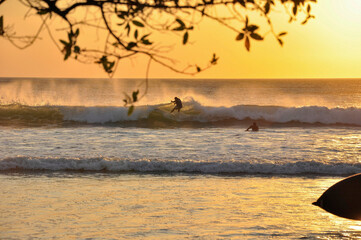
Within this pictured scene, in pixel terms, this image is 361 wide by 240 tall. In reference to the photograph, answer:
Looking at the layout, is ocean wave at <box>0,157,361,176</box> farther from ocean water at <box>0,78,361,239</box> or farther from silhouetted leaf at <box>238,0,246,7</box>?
silhouetted leaf at <box>238,0,246,7</box>

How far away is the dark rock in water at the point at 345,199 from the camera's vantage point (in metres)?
8.08

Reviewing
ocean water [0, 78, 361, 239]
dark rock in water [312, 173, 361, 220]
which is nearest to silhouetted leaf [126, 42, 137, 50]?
ocean water [0, 78, 361, 239]

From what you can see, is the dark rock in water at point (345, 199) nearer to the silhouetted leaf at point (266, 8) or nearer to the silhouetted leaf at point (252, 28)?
the silhouetted leaf at point (266, 8)

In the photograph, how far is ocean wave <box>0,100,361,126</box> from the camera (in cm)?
3366

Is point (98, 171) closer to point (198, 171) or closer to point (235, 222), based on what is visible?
point (198, 171)

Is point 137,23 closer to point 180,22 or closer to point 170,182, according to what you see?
point 180,22

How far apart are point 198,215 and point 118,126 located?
840 inches

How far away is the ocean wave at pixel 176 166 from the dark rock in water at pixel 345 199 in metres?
5.85

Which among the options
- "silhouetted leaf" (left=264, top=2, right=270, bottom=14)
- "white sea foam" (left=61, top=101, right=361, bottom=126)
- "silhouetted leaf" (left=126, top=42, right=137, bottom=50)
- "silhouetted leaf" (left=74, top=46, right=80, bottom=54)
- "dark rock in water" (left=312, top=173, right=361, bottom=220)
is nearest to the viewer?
"silhouetted leaf" (left=264, top=2, right=270, bottom=14)

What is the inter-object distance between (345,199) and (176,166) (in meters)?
7.77

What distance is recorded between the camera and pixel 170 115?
34875 millimetres

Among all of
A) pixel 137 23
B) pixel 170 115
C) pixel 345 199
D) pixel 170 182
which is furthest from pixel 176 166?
pixel 170 115

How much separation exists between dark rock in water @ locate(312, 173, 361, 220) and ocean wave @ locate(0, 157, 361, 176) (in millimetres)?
5850

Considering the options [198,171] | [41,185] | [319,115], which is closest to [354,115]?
[319,115]
